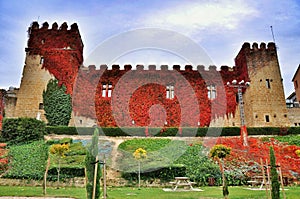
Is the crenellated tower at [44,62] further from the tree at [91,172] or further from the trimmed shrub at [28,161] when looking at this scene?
the tree at [91,172]

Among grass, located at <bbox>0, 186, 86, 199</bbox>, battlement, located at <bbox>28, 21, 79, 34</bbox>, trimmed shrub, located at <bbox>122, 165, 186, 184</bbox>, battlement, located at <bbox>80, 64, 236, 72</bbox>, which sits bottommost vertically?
grass, located at <bbox>0, 186, 86, 199</bbox>

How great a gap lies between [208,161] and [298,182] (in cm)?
417

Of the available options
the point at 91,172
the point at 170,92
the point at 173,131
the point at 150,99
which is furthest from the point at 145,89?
the point at 91,172

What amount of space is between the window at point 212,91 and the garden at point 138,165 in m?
8.54

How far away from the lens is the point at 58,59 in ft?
82.4

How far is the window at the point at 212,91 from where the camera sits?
87.6ft

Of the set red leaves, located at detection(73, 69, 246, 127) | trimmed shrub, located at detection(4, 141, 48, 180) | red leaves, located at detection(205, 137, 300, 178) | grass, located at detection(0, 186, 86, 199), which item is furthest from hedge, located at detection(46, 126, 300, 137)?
grass, located at detection(0, 186, 86, 199)

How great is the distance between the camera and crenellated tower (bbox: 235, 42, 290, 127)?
24.2 metres

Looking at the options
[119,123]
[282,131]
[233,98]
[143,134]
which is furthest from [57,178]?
[233,98]

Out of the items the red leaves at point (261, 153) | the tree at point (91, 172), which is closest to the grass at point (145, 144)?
the red leaves at point (261, 153)

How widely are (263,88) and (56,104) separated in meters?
19.2

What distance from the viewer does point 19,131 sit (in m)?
18.0

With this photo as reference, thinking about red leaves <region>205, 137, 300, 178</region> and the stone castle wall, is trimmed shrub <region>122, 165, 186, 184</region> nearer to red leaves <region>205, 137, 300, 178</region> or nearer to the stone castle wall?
red leaves <region>205, 137, 300, 178</region>

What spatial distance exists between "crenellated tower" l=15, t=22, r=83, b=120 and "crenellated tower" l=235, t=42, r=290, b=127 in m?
17.0
